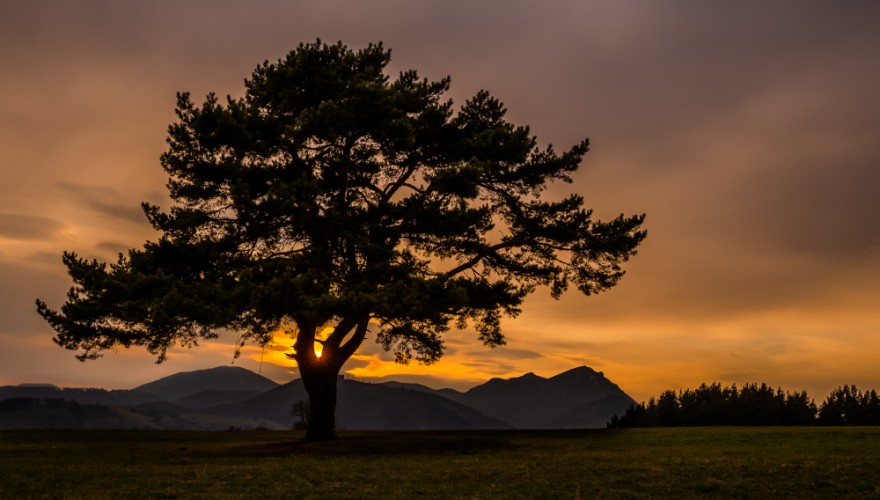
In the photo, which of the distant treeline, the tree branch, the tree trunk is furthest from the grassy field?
the distant treeline

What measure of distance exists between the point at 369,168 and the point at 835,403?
Answer: 117 meters

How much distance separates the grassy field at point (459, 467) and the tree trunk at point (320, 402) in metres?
1.36

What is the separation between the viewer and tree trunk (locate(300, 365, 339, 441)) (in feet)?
102

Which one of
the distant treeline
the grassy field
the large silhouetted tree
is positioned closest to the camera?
the grassy field

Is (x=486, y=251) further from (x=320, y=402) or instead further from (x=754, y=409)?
(x=754, y=409)

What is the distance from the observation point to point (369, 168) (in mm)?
33750

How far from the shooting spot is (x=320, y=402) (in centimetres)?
3127

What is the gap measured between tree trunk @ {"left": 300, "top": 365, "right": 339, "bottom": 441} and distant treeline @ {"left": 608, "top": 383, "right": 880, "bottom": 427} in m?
72.7

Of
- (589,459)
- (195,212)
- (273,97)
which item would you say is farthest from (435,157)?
A: (589,459)

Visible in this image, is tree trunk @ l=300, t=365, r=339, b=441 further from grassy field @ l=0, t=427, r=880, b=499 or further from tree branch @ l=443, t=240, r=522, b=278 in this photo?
tree branch @ l=443, t=240, r=522, b=278

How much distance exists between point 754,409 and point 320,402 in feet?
308

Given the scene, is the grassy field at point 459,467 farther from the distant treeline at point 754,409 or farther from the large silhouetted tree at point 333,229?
the distant treeline at point 754,409

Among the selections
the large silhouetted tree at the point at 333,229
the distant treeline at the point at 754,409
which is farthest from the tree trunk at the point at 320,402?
the distant treeline at the point at 754,409

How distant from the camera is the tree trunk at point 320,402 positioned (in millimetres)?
31000
